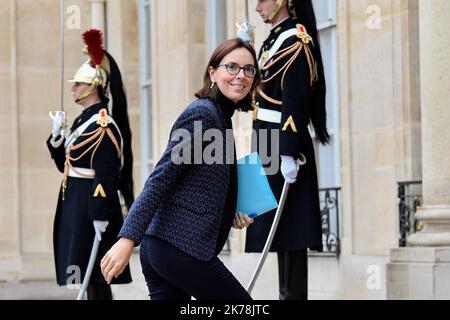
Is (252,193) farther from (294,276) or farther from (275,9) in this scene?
(275,9)

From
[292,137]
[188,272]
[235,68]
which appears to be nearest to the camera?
[188,272]

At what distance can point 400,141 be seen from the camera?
10.1 meters

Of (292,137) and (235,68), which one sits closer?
(235,68)

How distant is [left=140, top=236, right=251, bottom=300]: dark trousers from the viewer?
567 centimetres

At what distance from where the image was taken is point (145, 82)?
52.5ft

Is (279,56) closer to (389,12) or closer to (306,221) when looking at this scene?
(306,221)

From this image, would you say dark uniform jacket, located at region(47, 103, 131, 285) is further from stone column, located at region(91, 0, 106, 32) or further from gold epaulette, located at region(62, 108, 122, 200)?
stone column, located at region(91, 0, 106, 32)

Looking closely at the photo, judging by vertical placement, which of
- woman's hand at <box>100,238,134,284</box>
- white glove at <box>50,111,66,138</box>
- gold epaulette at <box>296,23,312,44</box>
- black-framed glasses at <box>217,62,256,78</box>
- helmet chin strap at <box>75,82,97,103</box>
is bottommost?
woman's hand at <box>100,238,134,284</box>

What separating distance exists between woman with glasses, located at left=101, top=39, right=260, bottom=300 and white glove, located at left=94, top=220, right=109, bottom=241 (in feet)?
14.8

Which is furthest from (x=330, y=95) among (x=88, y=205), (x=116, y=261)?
(x=116, y=261)

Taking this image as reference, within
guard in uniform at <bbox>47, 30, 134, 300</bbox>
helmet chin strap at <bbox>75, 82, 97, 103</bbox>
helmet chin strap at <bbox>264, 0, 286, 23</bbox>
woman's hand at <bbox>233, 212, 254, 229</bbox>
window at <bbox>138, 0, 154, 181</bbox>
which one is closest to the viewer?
woman's hand at <bbox>233, 212, 254, 229</bbox>

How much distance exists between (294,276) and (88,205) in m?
2.64

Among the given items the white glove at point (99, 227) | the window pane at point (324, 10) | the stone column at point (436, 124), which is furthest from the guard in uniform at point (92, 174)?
the stone column at point (436, 124)

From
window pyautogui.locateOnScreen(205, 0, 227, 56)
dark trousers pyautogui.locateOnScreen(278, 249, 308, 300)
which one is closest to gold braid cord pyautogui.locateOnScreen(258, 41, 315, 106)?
dark trousers pyautogui.locateOnScreen(278, 249, 308, 300)
